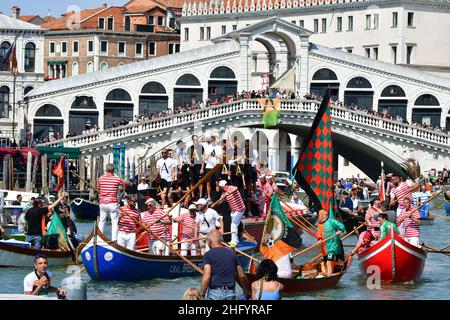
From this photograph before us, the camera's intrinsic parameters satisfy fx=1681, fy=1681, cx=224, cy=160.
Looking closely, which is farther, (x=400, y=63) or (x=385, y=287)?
(x=400, y=63)

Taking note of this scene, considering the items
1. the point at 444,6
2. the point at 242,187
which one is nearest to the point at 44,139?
the point at 444,6

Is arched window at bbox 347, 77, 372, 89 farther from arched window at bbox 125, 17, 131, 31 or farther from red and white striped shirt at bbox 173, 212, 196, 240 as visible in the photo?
red and white striped shirt at bbox 173, 212, 196, 240

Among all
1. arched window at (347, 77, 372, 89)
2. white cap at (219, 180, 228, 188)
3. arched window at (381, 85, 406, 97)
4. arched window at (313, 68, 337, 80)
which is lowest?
white cap at (219, 180, 228, 188)

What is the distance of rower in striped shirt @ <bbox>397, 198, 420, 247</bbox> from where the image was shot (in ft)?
77.4

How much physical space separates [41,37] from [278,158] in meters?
11.0

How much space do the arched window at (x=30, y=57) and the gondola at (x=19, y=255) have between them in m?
42.7

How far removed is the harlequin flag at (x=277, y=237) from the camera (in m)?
21.3

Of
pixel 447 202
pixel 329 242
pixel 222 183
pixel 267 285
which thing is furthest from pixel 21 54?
pixel 267 285

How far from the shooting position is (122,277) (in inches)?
892

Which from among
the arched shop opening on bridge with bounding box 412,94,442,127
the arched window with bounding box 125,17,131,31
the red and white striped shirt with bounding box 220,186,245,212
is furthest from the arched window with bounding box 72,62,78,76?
the red and white striped shirt with bounding box 220,186,245,212

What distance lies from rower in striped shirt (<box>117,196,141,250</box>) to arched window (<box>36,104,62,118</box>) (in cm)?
3357

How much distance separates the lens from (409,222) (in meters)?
23.7

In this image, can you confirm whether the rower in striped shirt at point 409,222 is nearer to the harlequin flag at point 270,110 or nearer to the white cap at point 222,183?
the white cap at point 222,183

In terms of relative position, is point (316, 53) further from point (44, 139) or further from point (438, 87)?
point (44, 139)
